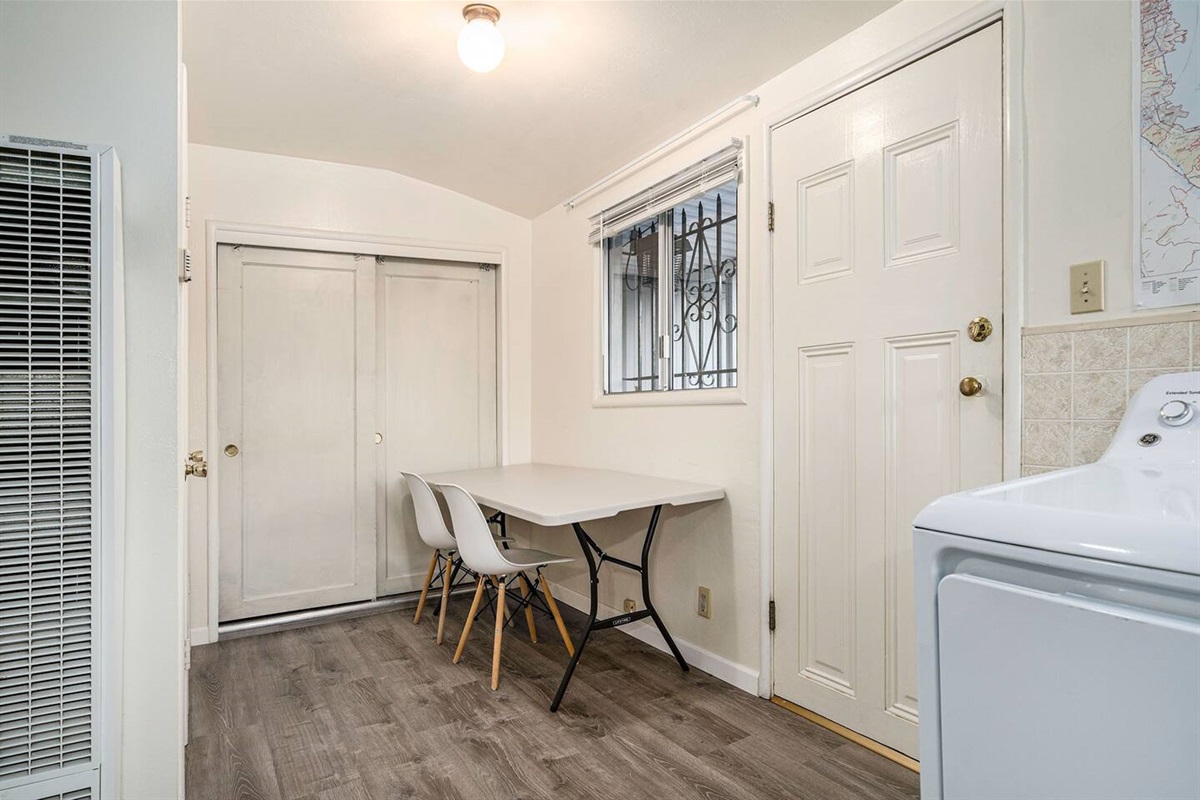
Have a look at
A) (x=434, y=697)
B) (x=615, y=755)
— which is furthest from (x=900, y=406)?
(x=434, y=697)

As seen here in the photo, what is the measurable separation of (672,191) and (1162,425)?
1987mm

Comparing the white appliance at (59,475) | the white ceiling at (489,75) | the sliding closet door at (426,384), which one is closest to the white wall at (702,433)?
the white ceiling at (489,75)

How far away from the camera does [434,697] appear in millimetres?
2453

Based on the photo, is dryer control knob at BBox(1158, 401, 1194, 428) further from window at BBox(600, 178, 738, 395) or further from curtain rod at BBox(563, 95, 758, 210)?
curtain rod at BBox(563, 95, 758, 210)

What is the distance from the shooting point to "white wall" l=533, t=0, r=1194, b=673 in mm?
1474

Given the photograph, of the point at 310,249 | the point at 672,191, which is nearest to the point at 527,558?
the point at 672,191

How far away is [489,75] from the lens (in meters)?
2.49

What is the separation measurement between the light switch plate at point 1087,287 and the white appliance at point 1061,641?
62cm

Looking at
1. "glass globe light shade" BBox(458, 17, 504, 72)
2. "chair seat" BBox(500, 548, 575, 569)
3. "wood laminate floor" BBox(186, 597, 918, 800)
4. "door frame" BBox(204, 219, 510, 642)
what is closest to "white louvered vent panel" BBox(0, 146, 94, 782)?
"wood laminate floor" BBox(186, 597, 918, 800)

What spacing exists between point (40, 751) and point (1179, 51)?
2612mm

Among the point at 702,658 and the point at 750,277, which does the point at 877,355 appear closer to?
the point at 750,277

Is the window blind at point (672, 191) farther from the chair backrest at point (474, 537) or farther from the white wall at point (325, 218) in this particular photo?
the chair backrest at point (474, 537)

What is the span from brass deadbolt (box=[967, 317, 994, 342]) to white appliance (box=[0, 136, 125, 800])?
6.48 feet

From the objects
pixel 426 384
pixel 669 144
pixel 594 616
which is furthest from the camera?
pixel 426 384
